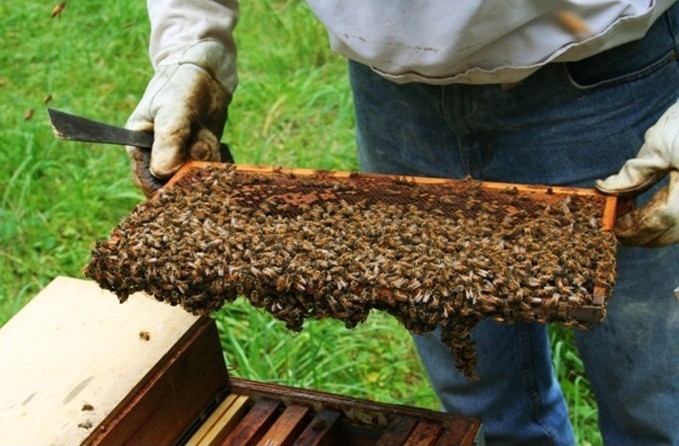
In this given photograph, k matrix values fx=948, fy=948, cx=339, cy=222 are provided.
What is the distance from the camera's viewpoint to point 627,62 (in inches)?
95.3

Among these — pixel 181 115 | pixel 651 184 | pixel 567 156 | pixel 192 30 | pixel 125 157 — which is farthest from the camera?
pixel 125 157

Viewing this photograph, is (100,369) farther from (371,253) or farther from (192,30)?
(192,30)

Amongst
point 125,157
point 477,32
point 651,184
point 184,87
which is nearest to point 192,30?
point 184,87

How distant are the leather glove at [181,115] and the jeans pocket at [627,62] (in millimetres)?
1040

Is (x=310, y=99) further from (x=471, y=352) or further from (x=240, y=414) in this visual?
(x=471, y=352)

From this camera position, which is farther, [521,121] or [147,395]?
[521,121]

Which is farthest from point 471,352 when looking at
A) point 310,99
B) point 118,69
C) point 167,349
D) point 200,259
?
point 118,69

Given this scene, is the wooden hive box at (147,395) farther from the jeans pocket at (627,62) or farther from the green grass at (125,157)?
the green grass at (125,157)

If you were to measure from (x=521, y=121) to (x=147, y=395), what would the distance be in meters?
1.19

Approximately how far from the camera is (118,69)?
20.8ft

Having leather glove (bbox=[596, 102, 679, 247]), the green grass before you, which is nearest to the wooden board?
leather glove (bbox=[596, 102, 679, 247])

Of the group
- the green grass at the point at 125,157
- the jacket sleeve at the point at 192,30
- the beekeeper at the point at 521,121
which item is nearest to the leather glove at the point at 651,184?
the beekeeper at the point at 521,121

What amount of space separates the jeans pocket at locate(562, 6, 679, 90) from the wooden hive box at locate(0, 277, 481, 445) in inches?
36.3

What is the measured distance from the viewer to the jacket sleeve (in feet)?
9.41
